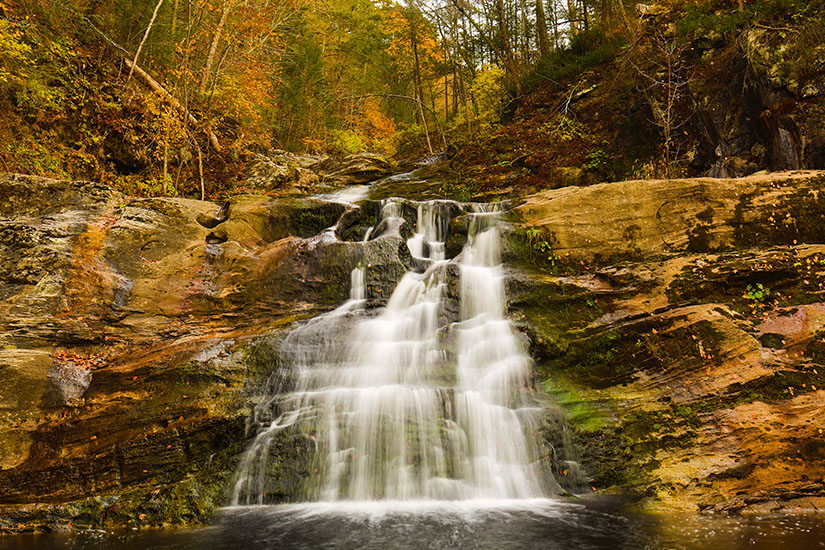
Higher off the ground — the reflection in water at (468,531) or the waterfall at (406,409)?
the waterfall at (406,409)

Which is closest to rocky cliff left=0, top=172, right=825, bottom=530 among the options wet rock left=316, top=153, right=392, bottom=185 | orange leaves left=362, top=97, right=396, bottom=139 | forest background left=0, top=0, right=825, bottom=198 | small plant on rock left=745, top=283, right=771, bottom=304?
small plant on rock left=745, top=283, right=771, bottom=304

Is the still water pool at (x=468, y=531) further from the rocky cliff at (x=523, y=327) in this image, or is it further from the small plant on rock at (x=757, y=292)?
the small plant on rock at (x=757, y=292)

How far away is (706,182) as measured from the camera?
774 centimetres

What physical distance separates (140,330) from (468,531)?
6358 millimetres

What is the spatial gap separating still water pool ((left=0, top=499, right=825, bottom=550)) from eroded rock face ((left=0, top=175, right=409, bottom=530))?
0.53 m

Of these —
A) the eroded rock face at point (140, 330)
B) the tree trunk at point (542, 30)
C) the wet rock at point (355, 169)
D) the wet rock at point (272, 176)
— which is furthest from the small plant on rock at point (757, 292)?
the tree trunk at point (542, 30)

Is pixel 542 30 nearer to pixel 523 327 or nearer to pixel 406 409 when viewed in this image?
pixel 523 327

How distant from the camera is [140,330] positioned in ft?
24.6

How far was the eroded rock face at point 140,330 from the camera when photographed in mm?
5172

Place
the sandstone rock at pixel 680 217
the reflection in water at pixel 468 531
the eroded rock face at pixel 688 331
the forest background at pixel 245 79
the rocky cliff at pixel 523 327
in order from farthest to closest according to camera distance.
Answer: the forest background at pixel 245 79
the sandstone rock at pixel 680 217
the rocky cliff at pixel 523 327
the eroded rock face at pixel 688 331
the reflection in water at pixel 468 531

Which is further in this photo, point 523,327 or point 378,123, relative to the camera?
point 378,123

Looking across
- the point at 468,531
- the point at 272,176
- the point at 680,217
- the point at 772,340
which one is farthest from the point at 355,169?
the point at 468,531

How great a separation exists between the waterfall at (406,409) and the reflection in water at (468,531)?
413 millimetres

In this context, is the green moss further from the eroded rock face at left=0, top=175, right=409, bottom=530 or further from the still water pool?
the eroded rock face at left=0, top=175, right=409, bottom=530
